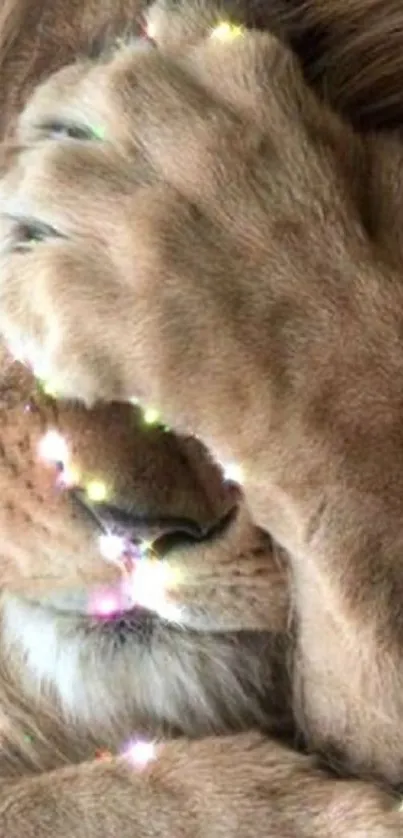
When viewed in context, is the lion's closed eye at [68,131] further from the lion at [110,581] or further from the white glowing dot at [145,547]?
the white glowing dot at [145,547]

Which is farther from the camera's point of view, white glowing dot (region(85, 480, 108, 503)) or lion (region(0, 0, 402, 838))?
white glowing dot (region(85, 480, 108, 503))

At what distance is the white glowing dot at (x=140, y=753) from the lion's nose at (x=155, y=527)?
15cm

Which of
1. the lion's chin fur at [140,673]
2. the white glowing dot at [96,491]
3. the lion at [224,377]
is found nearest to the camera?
the lion at [224,377]

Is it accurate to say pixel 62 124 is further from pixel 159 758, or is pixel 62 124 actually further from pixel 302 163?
pixel 159 758

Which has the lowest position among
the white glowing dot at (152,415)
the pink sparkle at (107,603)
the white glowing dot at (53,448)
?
the pink sparkle at (107,603)

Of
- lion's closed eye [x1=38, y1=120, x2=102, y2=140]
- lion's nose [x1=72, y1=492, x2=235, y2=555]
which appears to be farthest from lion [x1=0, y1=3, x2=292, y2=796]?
lion's closed eye [x1=38, y1=120, x2=102, y2=140]

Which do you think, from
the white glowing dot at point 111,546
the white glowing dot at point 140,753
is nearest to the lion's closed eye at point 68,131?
the white glowing dot at point 111,546

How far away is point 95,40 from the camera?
0.83 m

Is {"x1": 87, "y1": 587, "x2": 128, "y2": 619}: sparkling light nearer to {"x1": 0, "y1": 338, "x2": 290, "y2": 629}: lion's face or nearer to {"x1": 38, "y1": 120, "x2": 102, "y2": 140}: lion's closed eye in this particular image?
{"x1": 0, "y1": 338, "x2": 290, "y2": 629}: lion's face

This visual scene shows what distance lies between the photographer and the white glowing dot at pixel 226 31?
731 millimetres

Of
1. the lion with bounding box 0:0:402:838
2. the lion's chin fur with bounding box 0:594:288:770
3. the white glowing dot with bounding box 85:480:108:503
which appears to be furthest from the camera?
the lion's chin fur with bounding box 0:594:288:770

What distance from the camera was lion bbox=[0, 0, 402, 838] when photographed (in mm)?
661

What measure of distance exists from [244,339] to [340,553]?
109 mm

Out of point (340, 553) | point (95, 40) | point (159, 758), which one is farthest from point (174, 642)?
point (95, 40)
